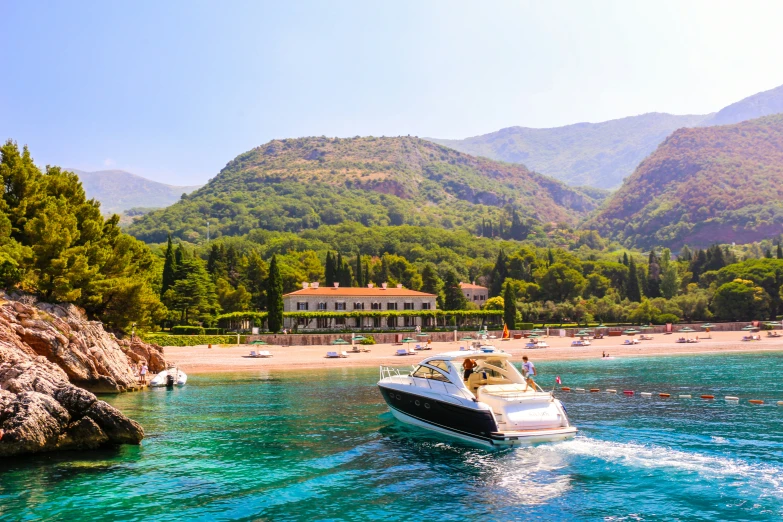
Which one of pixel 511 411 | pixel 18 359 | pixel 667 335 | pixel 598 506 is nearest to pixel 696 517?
pixel 598 506

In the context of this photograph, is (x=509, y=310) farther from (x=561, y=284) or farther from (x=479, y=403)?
(x=479, y=403)

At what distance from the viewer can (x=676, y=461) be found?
19266 mm

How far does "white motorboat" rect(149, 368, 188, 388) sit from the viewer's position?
42.9 metres

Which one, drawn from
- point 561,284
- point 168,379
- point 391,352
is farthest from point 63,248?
point 561,284

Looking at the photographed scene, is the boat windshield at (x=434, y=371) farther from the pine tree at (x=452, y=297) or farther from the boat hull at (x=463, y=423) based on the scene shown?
the pine tree at (x=452, y=297)

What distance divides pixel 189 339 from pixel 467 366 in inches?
2188

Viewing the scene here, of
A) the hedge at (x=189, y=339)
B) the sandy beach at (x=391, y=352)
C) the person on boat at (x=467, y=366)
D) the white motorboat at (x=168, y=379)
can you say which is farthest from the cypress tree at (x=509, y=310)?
the person on boat at (x=467, y=366)

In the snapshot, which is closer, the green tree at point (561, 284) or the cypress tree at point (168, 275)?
the cypress tree at point (168, 275)

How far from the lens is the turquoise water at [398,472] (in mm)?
15844

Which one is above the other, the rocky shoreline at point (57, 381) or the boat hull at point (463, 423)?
the rocky shoreline at point (57, 381)

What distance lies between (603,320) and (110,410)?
10421 cm

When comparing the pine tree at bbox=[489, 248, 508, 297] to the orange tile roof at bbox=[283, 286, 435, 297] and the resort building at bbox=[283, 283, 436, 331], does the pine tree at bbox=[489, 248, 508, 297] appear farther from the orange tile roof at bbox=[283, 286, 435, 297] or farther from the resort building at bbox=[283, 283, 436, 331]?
the orange tile roof at bbox=[283, 286, 435, 297]

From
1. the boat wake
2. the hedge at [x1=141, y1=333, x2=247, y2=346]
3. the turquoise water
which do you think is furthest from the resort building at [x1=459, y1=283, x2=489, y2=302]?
the boat wake

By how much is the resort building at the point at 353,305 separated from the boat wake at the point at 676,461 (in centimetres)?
6923
